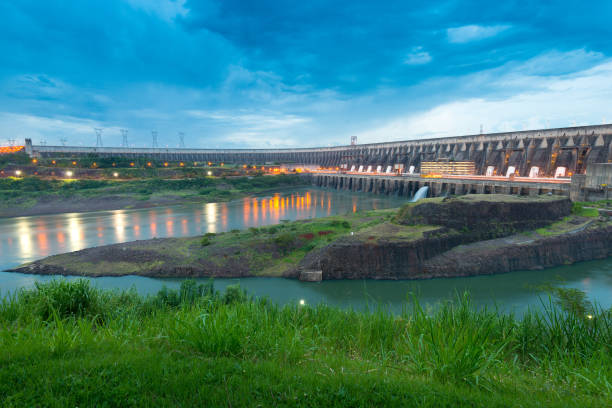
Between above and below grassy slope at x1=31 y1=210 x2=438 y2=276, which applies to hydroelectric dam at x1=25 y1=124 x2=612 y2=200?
above

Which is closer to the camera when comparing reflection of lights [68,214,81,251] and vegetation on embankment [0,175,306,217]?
reflection of lights [68,214,81,251]

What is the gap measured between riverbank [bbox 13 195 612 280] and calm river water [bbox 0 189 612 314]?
81 centimetres

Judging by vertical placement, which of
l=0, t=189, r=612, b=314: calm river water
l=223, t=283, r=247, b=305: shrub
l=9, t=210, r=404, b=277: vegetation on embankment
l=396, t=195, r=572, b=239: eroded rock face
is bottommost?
l=0, t=189, r=612, b=314: calm river water

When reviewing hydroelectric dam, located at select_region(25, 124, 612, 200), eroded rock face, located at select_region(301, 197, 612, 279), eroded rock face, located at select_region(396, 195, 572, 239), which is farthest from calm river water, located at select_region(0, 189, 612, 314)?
hydroelectric dam, located at select_region(25, 124, 612, 200)

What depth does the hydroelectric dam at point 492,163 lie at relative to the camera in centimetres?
4228

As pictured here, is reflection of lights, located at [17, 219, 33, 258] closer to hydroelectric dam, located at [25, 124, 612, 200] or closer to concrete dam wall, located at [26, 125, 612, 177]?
hydroelectric dam, located at [25, 124, 612, 200]

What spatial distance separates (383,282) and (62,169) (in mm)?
79375

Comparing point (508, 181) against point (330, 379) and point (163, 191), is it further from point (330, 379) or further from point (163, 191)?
point (163, 191)

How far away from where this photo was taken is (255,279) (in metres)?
20.8

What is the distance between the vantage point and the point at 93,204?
51.8m

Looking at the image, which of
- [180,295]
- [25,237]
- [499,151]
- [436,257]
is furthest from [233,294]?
[499,151]

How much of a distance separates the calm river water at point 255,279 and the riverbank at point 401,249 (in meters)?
0.81

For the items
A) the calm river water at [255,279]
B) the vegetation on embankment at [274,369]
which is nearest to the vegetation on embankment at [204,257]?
the calm river water at [255,279]

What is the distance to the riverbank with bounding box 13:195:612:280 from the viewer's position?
20656 millimetres
